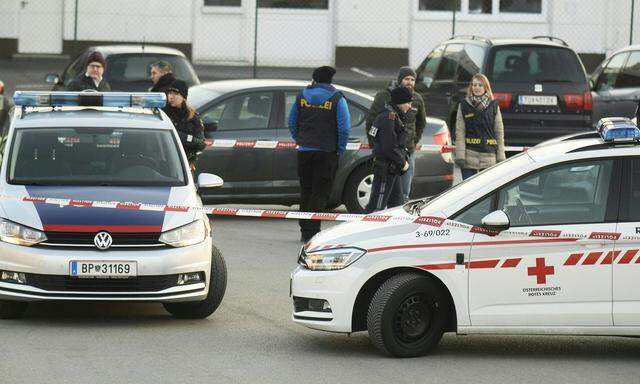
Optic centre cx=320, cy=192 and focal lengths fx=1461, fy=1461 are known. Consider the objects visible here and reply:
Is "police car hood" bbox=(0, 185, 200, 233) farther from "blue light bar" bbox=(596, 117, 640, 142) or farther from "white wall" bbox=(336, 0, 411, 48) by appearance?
"white wall" bbox=(336, 0, 411, 48)

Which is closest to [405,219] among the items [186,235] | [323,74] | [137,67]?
[186,235]

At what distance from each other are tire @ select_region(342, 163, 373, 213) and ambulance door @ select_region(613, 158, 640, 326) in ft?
23.4

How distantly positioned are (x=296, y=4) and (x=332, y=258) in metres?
23.9

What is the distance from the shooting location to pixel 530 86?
65.5 feet

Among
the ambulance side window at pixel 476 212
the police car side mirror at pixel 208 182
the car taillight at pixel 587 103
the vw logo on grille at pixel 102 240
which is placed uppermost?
the car taillight at pixel 587 103

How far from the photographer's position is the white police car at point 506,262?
9047 mm

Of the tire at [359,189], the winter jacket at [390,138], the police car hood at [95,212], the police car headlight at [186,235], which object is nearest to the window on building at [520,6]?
the tire at [359,189]

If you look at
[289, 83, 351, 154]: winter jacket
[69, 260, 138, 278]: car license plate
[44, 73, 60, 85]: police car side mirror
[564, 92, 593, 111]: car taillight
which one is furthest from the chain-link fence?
[69, 260, 138, 278]: car license plate

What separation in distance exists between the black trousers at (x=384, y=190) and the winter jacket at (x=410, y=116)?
330 millimetres

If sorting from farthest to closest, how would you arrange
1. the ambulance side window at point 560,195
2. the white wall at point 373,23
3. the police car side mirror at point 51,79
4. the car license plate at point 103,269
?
1. the white wall at point 373,23
2. the police car side mirror at point 51,79
3. the car license plate at point 103,269
4. the ambulance side window at point 560,195

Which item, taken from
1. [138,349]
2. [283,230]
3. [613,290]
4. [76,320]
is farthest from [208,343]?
[283,230]

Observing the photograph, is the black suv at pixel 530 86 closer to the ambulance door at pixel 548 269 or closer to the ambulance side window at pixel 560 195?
the ambulance side window at pixel 560 195

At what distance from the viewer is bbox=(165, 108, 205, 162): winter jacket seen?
46.4ft

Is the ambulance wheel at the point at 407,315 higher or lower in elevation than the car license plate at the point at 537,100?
lower
